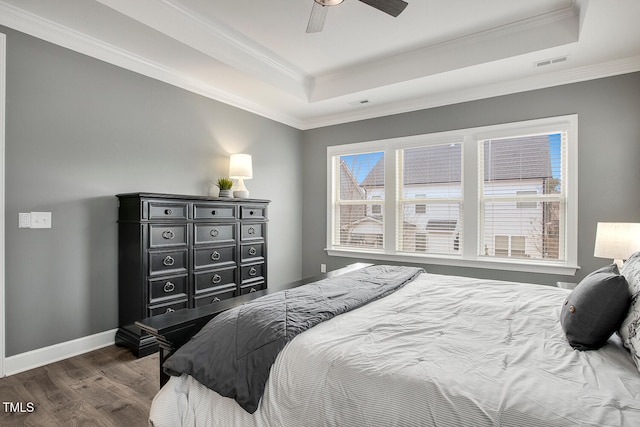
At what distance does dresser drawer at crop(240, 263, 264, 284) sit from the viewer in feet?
12.2

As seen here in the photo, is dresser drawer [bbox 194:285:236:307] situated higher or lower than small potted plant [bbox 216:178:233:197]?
lower

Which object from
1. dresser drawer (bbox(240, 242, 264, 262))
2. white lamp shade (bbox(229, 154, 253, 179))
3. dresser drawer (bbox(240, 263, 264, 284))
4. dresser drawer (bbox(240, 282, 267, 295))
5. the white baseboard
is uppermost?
white lamp shade (bbox(229, 154, 253, 179))

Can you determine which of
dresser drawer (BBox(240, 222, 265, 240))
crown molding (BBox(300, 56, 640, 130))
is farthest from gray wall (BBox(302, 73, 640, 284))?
dresser drawer (BBox(240, 222, 265, 240))

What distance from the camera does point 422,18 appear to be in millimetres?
2920

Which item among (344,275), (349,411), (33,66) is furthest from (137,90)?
(349,411)

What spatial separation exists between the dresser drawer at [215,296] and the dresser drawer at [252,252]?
0.35 meters

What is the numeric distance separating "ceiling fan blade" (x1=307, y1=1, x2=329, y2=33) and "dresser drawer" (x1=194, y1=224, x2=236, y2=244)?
1996mm

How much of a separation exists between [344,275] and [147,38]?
8.26 feet

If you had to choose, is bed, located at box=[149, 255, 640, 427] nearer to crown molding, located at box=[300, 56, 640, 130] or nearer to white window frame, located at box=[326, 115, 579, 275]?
white window frame, located at box=[326, 115, 579, 275]

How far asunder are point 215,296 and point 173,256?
2.01ft

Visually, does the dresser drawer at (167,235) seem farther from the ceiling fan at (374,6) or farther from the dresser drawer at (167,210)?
the ceiling fan at (374,6)

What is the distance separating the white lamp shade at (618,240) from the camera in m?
2.52

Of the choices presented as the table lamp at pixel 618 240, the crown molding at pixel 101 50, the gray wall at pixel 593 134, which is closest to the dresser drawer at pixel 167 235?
the crown molding at pixel 101 50

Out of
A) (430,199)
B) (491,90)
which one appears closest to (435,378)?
(430,199)
